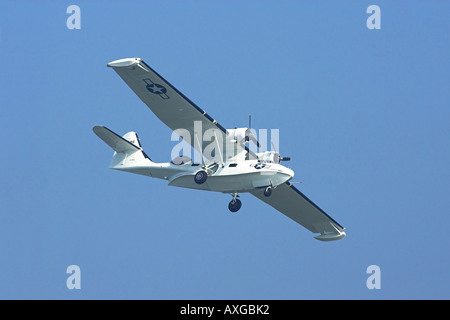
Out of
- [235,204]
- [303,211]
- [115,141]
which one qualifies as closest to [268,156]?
[235,204]

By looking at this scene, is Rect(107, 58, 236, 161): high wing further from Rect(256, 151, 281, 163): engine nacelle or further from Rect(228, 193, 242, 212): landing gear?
Rect(228, 193, 242, 212): landing gear

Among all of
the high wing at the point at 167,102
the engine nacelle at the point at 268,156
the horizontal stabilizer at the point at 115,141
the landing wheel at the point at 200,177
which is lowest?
the landing wheel at the point at 200,177

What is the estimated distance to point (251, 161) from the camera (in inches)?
1801

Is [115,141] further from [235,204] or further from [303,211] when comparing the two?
[303,211]

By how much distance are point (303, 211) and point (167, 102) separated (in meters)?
12.2

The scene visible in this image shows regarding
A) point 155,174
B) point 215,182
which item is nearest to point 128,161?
point 155,174

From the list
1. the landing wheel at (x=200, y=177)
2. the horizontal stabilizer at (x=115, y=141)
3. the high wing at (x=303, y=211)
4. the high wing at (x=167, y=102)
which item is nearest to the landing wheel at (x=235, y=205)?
the landing wheel at (x=200, y=177)

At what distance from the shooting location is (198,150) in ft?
153

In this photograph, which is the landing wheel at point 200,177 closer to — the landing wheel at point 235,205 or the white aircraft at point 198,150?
the white aircraft at point 198,150

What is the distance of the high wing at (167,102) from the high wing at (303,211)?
613 cm

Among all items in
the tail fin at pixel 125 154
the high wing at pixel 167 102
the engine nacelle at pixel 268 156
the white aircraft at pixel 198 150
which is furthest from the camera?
the tail fin at pixel 125 154

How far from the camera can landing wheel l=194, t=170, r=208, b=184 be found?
45375 mm

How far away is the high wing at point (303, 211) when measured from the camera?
166ft
